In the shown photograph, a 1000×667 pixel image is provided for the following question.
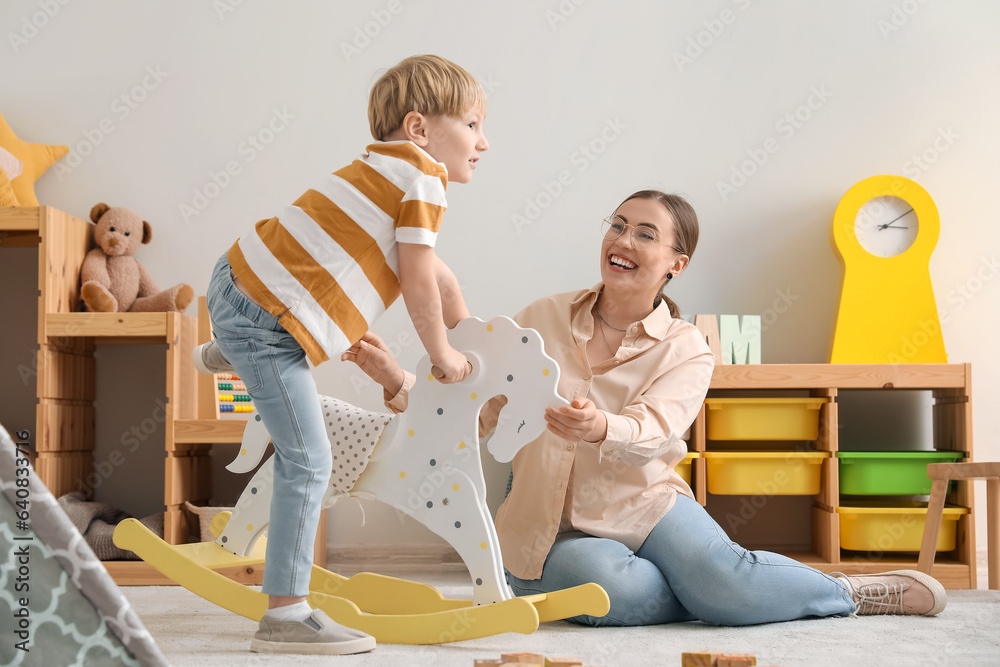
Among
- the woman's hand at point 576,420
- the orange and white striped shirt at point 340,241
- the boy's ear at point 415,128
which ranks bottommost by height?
the woman's hand at point 576,420

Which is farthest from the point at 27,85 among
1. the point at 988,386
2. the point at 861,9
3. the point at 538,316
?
the point at 988,386

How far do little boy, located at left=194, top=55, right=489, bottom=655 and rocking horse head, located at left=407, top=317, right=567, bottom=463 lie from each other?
116mm

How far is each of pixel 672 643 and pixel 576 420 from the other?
38 centimetres

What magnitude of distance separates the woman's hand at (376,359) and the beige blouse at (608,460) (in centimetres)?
4

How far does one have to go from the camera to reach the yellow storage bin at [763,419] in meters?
2.09

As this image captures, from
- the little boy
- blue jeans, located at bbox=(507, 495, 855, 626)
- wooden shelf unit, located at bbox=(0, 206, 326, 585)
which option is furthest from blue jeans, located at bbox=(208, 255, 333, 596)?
wooden shelf unit, located at bbox=(0, 206, 326, 585)

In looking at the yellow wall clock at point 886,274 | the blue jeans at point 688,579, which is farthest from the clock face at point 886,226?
the blue jeans at point 688,579

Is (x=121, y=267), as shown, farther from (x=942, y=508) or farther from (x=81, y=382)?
(x=942, y=508)

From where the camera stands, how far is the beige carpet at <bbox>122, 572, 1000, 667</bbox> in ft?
3.70

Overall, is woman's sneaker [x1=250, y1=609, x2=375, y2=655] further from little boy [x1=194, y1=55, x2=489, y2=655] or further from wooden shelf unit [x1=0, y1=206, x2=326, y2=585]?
wooden shelf unit [x1=0, y1=206, x2=326, y2=585]

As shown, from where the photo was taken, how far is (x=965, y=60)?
7.79ft

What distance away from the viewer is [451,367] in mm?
1220

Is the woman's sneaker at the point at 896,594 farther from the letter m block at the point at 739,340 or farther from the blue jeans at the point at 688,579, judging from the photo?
the letter m block at the point at 739,340

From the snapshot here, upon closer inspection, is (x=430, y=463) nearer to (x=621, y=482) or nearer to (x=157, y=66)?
(x=621, y=482)
